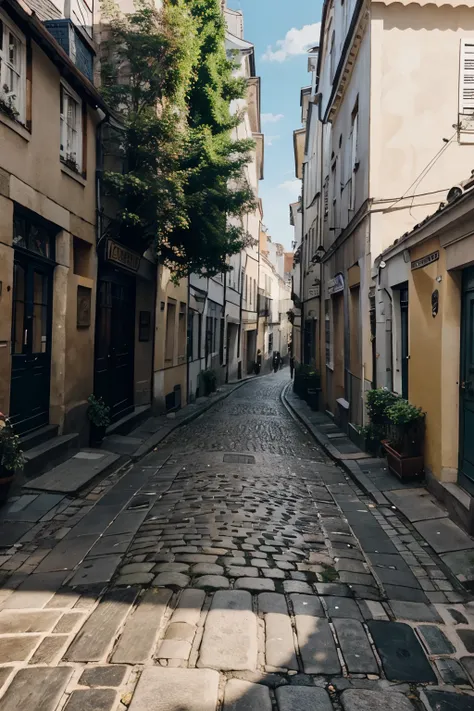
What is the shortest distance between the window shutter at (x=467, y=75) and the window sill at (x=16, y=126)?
7.18 meters

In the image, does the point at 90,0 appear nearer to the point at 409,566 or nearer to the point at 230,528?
the point at 230,528

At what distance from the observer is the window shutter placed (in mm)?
10258

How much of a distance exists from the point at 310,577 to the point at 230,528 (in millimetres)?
1272

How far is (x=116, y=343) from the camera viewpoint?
12.6 m

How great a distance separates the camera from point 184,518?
6.38 m

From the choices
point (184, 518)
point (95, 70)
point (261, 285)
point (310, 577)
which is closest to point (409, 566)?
point (310, 577)

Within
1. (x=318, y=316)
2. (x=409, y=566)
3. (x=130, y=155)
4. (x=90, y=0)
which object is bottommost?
(x=409, y=566)

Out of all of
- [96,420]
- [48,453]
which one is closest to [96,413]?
[96,420]

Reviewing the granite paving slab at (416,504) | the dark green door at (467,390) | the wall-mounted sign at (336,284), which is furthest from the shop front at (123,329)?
the dark green door at (467,390)

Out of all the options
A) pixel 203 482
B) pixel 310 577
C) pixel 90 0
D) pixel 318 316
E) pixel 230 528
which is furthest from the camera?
pixel 318 316

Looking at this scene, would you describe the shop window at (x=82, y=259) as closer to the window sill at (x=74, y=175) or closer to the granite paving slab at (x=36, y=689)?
the window sill at (x=74, y=175)

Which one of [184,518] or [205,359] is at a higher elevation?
[205,359]

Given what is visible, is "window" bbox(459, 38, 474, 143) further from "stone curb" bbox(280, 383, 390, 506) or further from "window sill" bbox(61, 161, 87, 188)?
"window sill" bbox(61, 161, 87, 188)

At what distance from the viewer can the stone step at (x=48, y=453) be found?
779 cm
